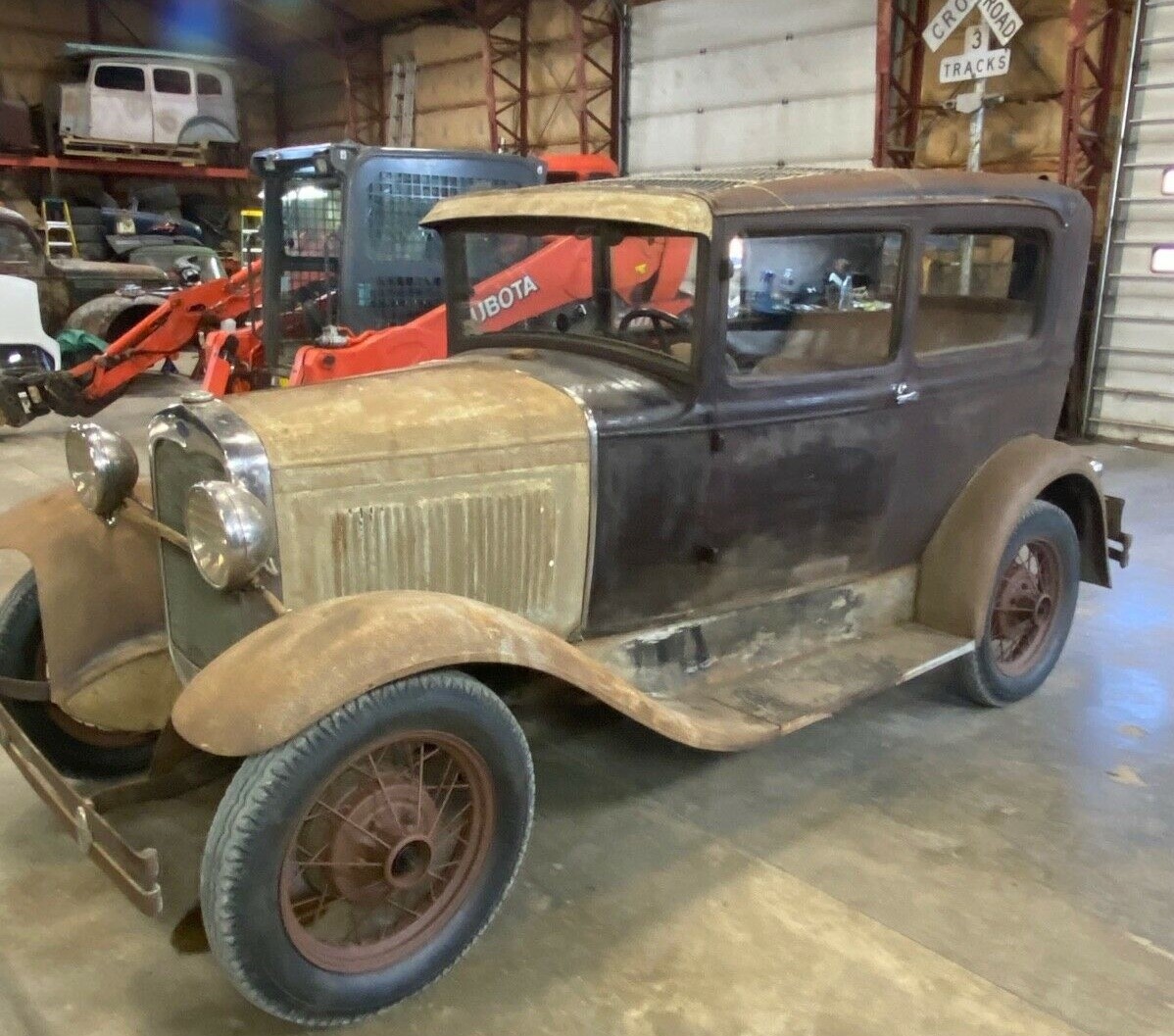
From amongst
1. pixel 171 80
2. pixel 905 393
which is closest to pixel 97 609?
pixel 905 393

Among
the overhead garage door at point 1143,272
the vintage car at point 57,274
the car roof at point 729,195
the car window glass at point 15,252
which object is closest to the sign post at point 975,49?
the overhead garage door at point 1143,272

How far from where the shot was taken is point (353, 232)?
6102 millimetres

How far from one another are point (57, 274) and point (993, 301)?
884 cm

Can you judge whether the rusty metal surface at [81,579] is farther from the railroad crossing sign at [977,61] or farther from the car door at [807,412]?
the railroad crossing sign at [977,61]

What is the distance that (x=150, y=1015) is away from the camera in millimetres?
2168

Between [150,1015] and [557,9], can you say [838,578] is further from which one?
[557,9]

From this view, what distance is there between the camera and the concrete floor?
2.20 meters

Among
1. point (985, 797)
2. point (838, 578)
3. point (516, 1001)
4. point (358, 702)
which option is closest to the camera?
point (358, 702)

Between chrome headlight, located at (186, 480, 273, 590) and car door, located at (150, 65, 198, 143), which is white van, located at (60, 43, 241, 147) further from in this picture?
chrome headlight, located at (186, 480, 273, 590)

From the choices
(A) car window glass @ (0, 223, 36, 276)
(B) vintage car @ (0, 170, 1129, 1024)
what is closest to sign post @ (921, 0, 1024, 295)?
(B) vintage car @ (0, 170, 1129, 1024)

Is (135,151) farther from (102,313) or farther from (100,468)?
(100,468)

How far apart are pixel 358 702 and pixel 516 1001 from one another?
0.74 metres

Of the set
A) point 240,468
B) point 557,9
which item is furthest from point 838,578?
point 557,9

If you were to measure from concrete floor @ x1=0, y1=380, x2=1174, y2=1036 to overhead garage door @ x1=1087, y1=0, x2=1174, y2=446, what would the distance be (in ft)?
17.8
